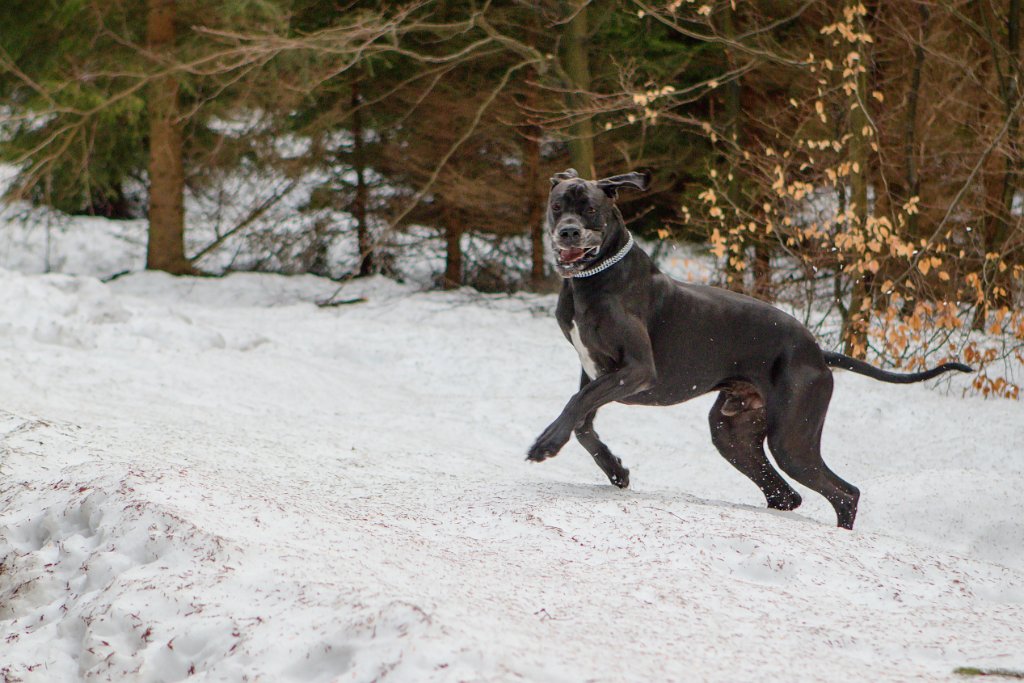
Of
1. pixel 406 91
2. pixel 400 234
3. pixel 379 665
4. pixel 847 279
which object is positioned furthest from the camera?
pixel 400 234

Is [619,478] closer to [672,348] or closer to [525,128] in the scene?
[672,348]

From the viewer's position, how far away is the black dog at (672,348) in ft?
15.9

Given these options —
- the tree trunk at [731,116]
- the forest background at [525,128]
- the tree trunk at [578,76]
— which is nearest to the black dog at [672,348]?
the forest background at [525,128]

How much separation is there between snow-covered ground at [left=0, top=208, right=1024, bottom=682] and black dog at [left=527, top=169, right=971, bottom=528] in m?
0.40

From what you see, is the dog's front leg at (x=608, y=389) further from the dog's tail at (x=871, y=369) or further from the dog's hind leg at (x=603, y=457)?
the dog's tail at (x=871, y=369)

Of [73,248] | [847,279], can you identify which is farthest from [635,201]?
[73,248]

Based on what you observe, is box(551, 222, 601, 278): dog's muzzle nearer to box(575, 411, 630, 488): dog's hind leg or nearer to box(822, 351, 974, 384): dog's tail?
box(575, 411, 630, 488): dog's hind leg

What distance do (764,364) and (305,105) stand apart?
36.6 ft

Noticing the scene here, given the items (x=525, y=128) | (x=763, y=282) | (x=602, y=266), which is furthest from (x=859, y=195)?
(x=602, y=266)

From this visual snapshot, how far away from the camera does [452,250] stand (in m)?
15.3

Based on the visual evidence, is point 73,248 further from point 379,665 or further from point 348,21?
point 379,665

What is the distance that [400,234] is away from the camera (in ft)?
50.7

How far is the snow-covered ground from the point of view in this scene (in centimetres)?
294

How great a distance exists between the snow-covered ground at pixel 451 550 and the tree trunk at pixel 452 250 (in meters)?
6.85
